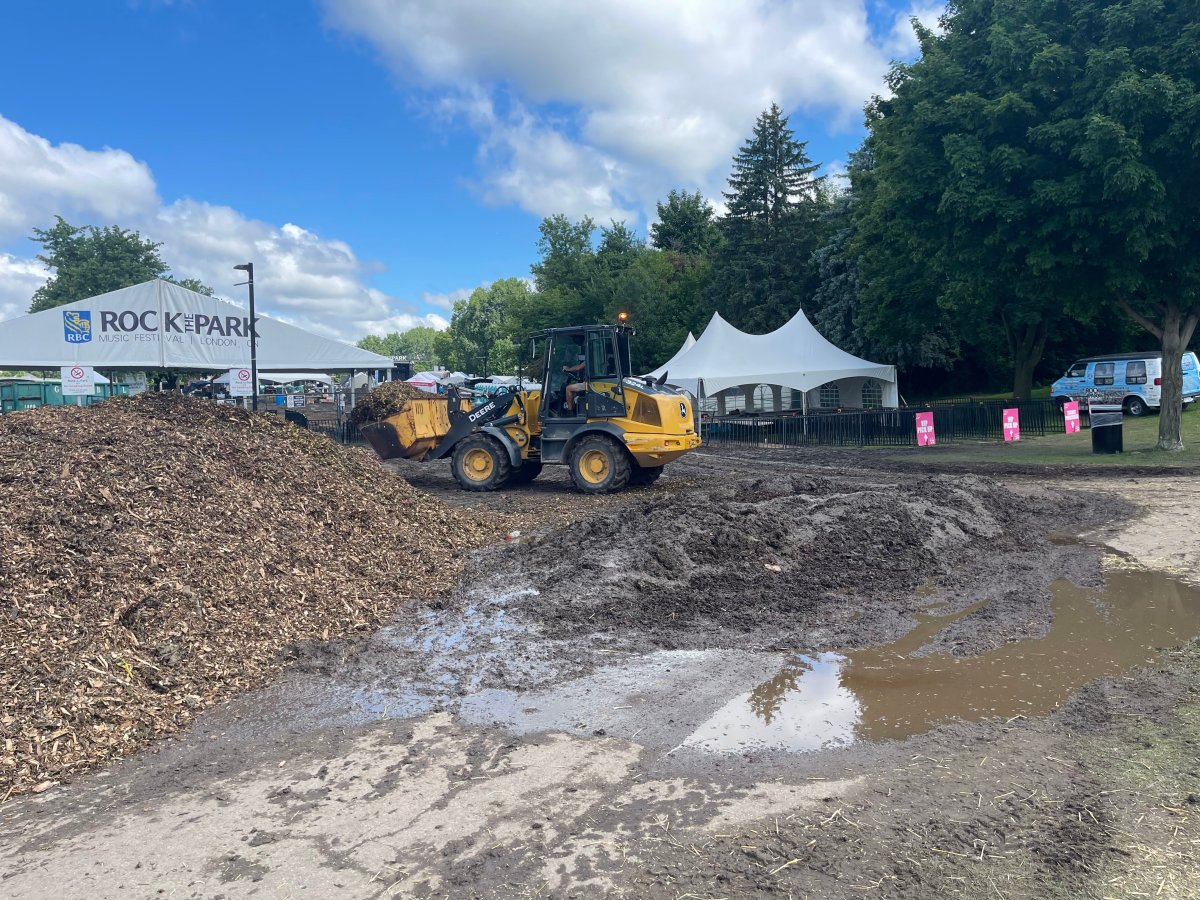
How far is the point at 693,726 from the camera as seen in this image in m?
4.87

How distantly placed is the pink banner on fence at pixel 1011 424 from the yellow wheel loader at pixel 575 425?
10.2 m

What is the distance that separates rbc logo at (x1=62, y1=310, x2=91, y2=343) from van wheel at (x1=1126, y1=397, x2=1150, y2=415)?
28.9 m

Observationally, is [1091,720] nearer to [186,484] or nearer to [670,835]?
[670,835]

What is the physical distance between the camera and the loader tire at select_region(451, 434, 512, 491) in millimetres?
15289

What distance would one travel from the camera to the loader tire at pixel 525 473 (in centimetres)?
1584

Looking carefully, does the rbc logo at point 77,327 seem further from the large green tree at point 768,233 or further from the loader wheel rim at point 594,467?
the large green tree at point 768,233

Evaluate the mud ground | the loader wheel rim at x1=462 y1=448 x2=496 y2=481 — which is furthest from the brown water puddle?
the loader wheel rim at x1=462 y1=448 x2=496 y2=481

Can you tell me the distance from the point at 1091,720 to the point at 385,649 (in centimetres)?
465

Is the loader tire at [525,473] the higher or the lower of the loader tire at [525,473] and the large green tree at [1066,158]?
the lower

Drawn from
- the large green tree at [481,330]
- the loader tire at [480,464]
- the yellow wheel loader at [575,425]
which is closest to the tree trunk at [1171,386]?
the yellow wheel loader at [575,425]

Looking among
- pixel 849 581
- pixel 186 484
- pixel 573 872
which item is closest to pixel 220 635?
pixel 186 484

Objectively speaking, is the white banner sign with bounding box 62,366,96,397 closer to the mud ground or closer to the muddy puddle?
the mud ground

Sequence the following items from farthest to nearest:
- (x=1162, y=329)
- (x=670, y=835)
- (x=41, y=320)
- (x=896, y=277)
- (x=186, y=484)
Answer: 1. (x=896, y=277)
2. (x=41, y=320)
3. (x=1162, y=329)
4. (x=186, y=484)
5. (x=670, y=835)

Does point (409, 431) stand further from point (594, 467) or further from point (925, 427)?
point (925, 427)
